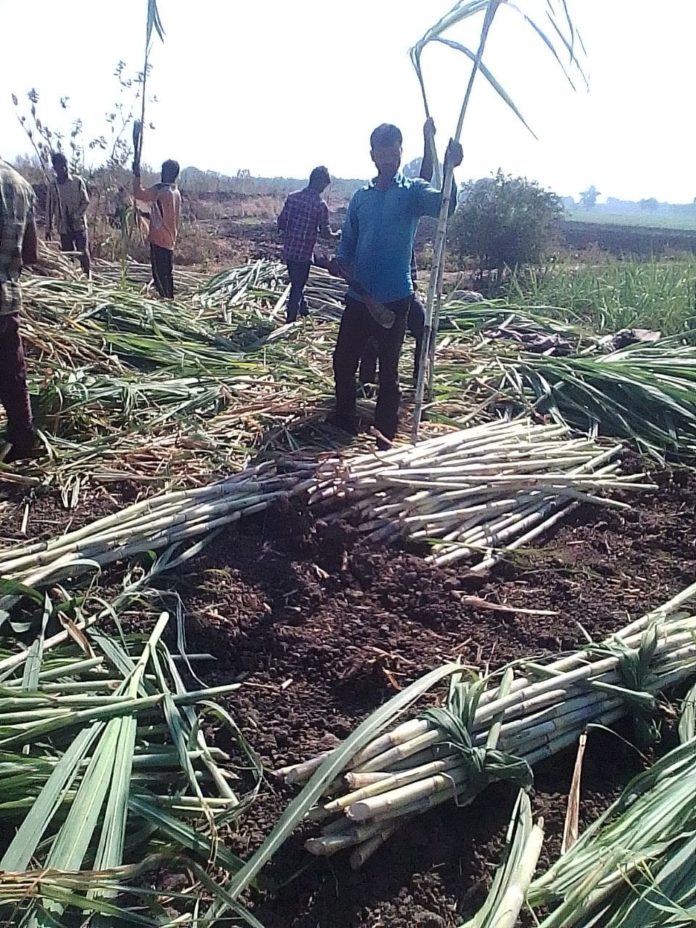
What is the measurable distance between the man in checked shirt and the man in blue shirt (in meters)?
2.89

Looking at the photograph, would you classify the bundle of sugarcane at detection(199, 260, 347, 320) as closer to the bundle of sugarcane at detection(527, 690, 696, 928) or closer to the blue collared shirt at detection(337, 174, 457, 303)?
the blue collared shirt at detection(337, 174, 457, 303)

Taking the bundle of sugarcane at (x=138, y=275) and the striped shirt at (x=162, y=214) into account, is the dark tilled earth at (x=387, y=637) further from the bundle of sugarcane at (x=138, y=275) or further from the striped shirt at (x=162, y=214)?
the bundle of sugarcane at (x=138, y=275)

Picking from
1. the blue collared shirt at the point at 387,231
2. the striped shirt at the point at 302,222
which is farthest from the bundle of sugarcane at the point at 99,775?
the striped shirt at the point at 302,222

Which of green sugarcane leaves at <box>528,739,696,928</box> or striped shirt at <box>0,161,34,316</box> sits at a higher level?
striped shirt at <box>0,161,34,316</box>

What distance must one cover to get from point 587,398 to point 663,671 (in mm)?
2649

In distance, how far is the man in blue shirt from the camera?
385cm

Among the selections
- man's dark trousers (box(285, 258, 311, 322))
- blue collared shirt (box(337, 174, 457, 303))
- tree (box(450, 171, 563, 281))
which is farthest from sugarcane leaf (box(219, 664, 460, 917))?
tree (box(450, 171, 563, 281))

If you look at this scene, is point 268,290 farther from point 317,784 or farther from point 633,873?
point 633,873

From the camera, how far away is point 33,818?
5.56 feet

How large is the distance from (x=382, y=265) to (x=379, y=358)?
0.49 metres

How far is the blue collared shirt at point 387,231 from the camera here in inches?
153

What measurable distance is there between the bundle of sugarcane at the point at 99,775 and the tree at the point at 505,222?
11455 mm

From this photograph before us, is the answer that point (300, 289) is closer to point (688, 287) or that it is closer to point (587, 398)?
point (587, 398)

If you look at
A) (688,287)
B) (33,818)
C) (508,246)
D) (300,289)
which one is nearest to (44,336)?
(300,289)
